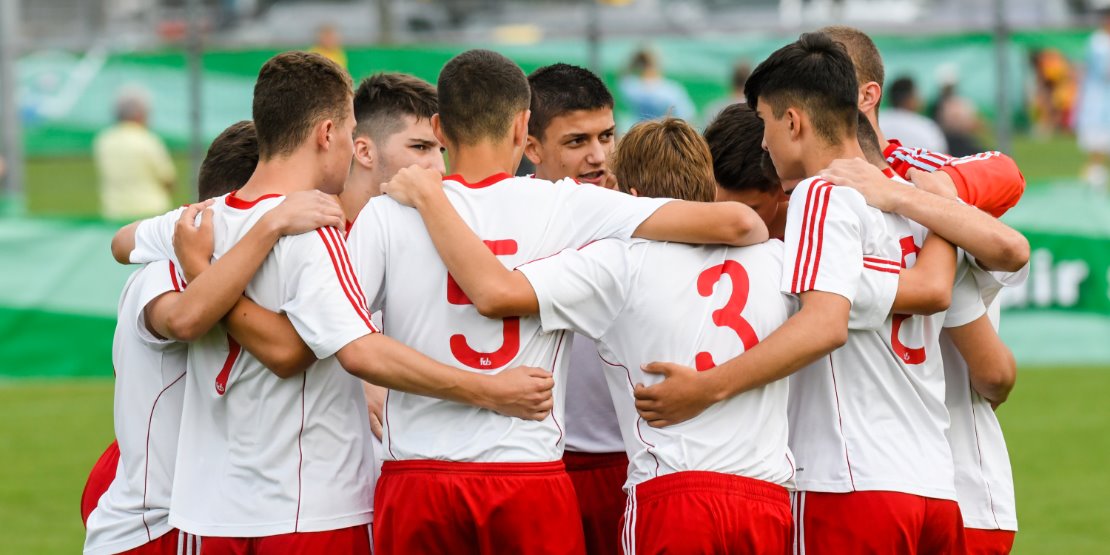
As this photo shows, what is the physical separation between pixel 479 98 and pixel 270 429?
1.14m

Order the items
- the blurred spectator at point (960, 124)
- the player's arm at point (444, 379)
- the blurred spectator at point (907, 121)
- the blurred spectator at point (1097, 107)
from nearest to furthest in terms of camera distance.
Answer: the player's arm at point (444, 379), the blurred spectator at point (907, 121), the blurred spectator at point (960, 124), the blurred spectator at point (1097, 107)

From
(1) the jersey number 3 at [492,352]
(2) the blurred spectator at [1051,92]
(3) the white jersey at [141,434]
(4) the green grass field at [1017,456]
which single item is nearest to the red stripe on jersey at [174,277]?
(3) the white jersey at [141,434]

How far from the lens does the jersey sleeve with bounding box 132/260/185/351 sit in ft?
12.9

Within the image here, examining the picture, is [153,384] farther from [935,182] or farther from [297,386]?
[935,182]

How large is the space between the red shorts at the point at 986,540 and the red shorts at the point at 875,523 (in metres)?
0.32

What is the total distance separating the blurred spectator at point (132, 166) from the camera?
48.3ft

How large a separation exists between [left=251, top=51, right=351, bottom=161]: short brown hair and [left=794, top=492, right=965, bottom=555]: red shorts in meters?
1.82

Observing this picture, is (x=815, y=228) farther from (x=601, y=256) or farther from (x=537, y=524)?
(x=537, y=524)

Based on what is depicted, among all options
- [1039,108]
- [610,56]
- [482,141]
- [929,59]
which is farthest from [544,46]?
[1039,108]

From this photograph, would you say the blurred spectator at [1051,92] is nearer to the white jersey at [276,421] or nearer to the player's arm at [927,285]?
the player's arm at [927,285]

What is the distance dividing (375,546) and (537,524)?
470 millimetres

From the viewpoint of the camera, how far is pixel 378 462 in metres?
4.19

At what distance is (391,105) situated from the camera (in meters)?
5.13

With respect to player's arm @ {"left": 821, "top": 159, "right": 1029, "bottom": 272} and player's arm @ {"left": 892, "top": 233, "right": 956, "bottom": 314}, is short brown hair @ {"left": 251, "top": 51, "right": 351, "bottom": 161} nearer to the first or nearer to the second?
player's arm @ {"left": 821, "top": 159, "right": 1029, "bottom": 272}
